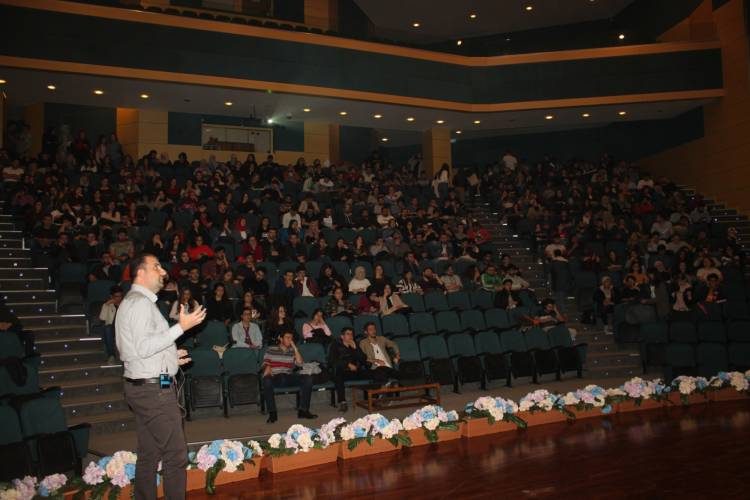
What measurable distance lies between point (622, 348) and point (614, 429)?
4.38 meters

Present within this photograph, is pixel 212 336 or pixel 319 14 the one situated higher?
pixel 319 14

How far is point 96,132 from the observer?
15.5m

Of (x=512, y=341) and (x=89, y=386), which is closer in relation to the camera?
(x=89, y=386)

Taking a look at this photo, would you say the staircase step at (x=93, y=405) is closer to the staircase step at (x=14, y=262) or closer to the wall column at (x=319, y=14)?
the staircase step at (x=14, y=262)

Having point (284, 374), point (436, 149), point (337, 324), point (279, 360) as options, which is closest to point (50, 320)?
point (279, 360)

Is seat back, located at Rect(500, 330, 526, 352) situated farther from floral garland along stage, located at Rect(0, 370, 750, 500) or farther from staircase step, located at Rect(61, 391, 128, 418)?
staircase step, located at Rect(61, 391, 128, 418)

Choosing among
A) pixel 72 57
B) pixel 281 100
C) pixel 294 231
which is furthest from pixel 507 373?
pixel 72 57

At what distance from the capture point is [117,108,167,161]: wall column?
1484 cm

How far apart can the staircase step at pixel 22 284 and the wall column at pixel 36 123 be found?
706 centimetres

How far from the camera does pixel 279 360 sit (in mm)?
7379

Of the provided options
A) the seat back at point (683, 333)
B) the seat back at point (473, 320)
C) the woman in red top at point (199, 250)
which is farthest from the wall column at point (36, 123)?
the seat back at point (683, 333)

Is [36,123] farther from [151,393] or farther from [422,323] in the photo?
[151,393]

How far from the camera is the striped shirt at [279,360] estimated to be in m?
7.34

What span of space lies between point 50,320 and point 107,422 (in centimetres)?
244
